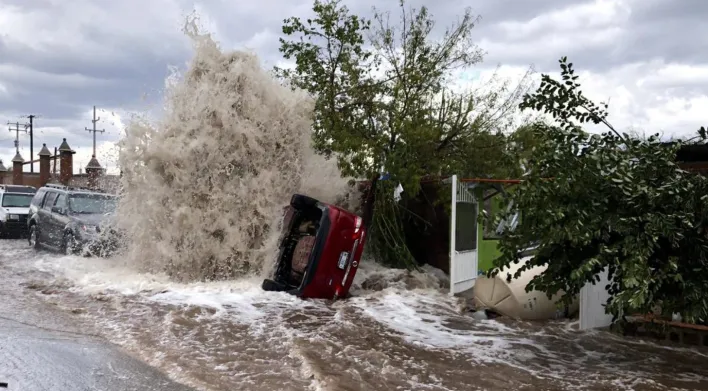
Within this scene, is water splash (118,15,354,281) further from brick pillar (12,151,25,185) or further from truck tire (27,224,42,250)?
brick pillar (12,151,25,185)

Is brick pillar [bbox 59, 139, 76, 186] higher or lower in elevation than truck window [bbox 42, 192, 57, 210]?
higher

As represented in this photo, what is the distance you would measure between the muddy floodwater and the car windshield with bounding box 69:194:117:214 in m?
3.37

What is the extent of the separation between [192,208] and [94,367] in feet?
17.7

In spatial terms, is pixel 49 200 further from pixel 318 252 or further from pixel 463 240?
pixel 463 240

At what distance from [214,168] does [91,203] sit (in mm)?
5224

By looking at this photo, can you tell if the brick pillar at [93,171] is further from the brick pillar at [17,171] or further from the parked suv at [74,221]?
the parked suv at [74,221]

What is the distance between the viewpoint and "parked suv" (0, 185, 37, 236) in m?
20.6

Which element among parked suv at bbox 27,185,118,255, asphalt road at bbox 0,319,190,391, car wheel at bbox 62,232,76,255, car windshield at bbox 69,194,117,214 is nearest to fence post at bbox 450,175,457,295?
asphalt road at bbox 0,319,190,391

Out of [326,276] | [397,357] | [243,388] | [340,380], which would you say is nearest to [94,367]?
[243,388]

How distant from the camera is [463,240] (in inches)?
455

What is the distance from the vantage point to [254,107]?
11.2 m

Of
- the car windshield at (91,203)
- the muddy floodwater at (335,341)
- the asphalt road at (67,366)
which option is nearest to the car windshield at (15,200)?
the car windshield at (91,203)

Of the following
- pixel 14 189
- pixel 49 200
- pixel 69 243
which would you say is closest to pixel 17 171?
pixel 14 189

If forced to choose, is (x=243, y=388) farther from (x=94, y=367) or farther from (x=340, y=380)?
(x=94, y=367)
